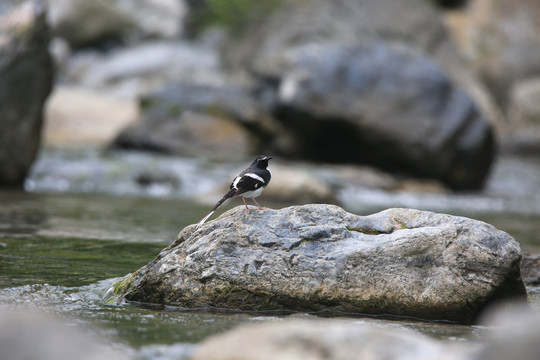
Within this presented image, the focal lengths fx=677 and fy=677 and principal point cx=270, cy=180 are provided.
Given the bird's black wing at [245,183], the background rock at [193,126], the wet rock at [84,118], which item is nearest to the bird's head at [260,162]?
the bird's black wing at [245,183]

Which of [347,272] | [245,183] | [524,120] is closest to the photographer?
[347,272]

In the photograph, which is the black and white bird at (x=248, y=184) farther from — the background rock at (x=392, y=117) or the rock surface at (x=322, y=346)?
the background rock at (x=392, y=117)

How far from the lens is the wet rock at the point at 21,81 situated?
1295 cm

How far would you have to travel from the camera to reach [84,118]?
22906 millimetres

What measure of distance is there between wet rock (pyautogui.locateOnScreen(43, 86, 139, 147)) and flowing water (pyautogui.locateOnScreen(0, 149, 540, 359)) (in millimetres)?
8207

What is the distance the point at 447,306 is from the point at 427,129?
1347cm

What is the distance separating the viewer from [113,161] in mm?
17156

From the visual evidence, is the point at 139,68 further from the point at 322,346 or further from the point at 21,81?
the point at 322,346

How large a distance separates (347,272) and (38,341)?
2858 millimetres

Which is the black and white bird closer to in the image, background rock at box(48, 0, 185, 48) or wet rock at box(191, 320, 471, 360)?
wet rock at box(191, 320, 471, 360)

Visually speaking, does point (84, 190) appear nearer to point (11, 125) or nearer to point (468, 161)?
point (11, 125)

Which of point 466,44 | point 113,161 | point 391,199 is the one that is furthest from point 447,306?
point 466,44

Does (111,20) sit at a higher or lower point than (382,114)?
higher

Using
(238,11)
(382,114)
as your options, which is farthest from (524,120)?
(238,11)
